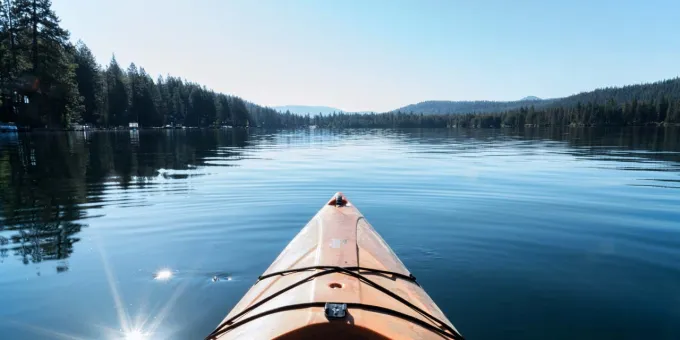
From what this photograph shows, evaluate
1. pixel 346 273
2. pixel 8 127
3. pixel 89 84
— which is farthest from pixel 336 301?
pixel 89 84

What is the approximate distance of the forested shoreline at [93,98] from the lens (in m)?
53.5

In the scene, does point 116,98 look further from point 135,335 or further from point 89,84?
point 135,335

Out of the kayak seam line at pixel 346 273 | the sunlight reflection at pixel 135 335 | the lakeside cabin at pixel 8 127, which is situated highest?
the lakeside cabin at pixel 8 127

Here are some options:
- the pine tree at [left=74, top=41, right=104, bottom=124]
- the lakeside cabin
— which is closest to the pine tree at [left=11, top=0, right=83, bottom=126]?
the lakeside cabin

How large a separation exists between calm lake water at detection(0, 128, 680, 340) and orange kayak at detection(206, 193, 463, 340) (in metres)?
1.68

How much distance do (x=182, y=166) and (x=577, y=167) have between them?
24.3 meters

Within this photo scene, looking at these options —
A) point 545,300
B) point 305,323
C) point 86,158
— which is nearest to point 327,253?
point 305,323

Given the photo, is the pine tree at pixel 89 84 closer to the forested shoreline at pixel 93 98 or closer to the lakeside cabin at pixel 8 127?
the forested shoreline at pixel 93 98

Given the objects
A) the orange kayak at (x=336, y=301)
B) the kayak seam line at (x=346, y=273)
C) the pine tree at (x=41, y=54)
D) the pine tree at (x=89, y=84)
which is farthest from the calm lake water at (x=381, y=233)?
the pine tree at (x=89, y=84)

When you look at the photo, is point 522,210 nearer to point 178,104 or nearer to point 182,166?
point 182,166

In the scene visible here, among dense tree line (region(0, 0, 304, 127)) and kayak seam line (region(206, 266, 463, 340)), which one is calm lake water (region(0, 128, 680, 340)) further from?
dense tree line (region(0, 0, 304, 127))

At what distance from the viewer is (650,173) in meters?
19.2

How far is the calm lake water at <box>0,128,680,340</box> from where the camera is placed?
18.6ft

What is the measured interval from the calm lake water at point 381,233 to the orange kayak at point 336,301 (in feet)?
5.52
